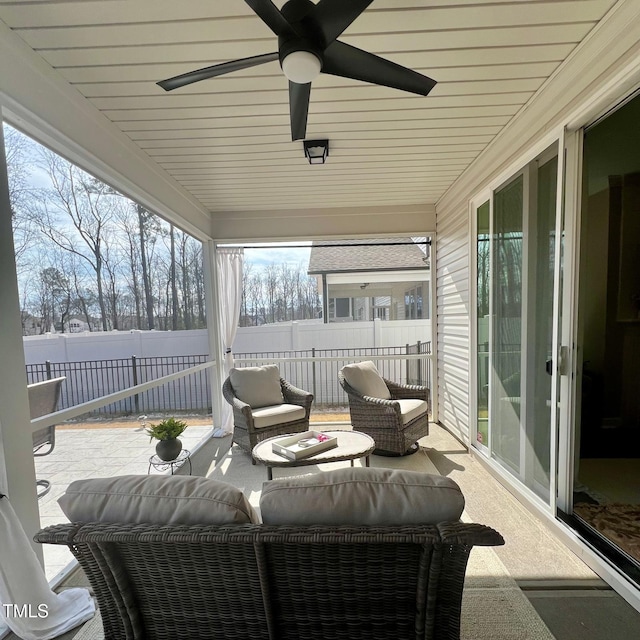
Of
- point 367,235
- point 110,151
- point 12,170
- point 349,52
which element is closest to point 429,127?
point 349,52

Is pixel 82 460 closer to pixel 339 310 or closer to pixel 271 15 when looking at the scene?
pixel 271 15

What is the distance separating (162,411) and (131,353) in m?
0.80

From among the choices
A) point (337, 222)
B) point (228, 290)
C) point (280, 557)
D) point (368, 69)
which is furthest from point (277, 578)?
point (337, 222)

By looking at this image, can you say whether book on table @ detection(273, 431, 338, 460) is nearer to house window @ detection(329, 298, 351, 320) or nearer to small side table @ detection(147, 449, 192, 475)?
small side table @ detection(147, 449, 192, 475)

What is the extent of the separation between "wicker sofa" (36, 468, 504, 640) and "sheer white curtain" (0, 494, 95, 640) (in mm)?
680

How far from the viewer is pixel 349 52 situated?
1.38m

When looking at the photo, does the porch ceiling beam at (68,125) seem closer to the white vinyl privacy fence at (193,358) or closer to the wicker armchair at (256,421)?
the white vinyl privacy fence at (193,358)

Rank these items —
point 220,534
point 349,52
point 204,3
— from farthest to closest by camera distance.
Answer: point 204,3
point 349,52
point 220,534

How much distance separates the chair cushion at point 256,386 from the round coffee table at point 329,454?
1.00 meters

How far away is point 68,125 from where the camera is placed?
200 centimetres

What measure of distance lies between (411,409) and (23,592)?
2987 mm

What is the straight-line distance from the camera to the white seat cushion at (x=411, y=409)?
3.38 metres

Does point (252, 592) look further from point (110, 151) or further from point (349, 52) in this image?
point (110, 151)

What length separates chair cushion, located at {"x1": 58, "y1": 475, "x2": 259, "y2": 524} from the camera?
3.45 ft
